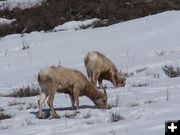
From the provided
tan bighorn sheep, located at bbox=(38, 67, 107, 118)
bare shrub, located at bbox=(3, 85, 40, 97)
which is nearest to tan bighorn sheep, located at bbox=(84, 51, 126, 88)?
bare shrub, located at bbox=(3, 85, 40, 97)

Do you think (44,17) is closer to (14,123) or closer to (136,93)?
(136,93)

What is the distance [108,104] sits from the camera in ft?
32.9

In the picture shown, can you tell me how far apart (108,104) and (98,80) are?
335 centimetres

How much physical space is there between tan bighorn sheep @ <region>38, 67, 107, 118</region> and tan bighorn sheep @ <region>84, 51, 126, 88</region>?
227 cm

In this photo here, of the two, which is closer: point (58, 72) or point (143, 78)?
point (58, 72)

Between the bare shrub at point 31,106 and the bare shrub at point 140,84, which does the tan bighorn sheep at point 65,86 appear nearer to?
the bare shrub at point 31,106

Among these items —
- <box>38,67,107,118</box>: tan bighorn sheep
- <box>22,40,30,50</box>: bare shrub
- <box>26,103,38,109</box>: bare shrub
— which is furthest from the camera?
<box>22,40,30,50</box>: bare shrub

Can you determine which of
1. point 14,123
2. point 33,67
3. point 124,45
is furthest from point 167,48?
point 14,123

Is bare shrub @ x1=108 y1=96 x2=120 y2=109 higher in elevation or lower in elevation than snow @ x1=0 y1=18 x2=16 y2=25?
lower

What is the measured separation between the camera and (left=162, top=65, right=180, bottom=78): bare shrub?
1279 centimetres

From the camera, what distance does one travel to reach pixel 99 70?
1326 cm

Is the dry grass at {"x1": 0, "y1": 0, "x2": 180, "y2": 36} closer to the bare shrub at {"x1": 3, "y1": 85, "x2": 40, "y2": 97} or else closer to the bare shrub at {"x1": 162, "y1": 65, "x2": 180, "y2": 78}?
the bare shrub at {"x1": 162, "y1": 65, "x2": 180, "y2": 78}

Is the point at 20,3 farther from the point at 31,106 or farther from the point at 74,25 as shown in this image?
the point at 31,106

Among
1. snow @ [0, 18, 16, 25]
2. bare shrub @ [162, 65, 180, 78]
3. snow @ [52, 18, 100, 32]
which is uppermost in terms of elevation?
snow @ [0, 18, 16, 25]
